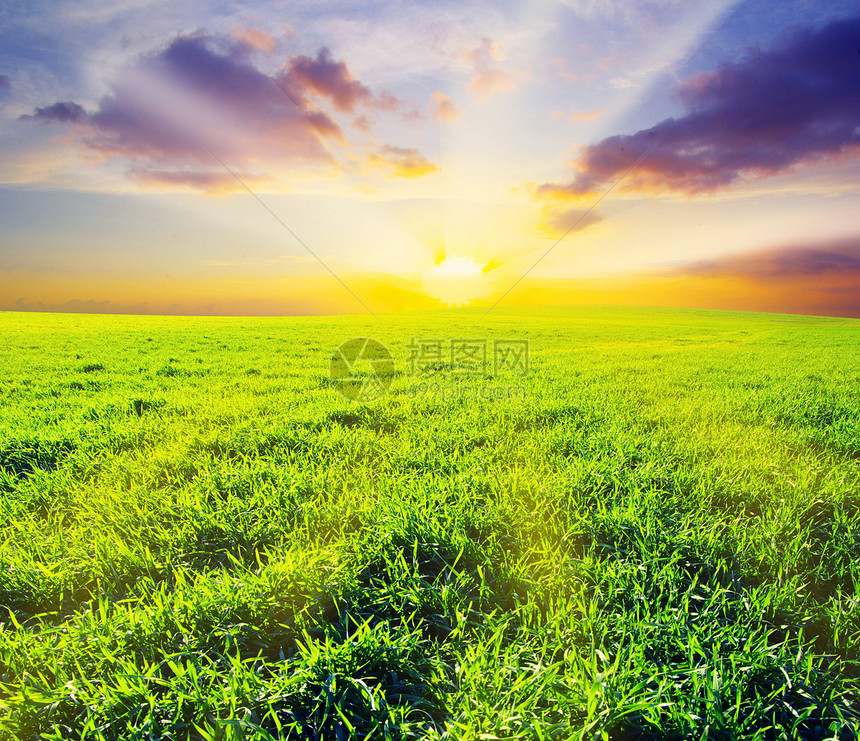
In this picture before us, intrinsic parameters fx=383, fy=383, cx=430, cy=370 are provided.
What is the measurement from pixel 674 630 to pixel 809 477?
2568 millimetres

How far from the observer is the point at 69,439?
4.39m

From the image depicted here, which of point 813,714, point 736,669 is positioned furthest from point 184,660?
point 813,714

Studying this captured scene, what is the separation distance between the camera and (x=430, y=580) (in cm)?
235

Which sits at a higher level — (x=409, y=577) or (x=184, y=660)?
(x=409, y=577)

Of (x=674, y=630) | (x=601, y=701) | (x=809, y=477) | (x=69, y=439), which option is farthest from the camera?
(x=69, y=439)

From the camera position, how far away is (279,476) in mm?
3430

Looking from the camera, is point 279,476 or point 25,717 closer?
point 25,717

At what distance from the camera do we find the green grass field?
160 cm

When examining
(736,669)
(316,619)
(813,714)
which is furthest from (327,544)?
(813,714)

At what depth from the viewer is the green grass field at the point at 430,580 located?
1.60 meters

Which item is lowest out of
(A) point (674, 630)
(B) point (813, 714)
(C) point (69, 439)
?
(B) point (813, 714)

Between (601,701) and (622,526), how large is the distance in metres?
1.26

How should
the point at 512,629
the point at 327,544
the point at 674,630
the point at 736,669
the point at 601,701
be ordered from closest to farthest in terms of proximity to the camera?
the point at 601,701, the point at 736,669, the point at 674,630, the point at 512,629, the point at 327,544

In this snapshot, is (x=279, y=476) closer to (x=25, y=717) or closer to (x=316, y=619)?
(x=316, y=619)
